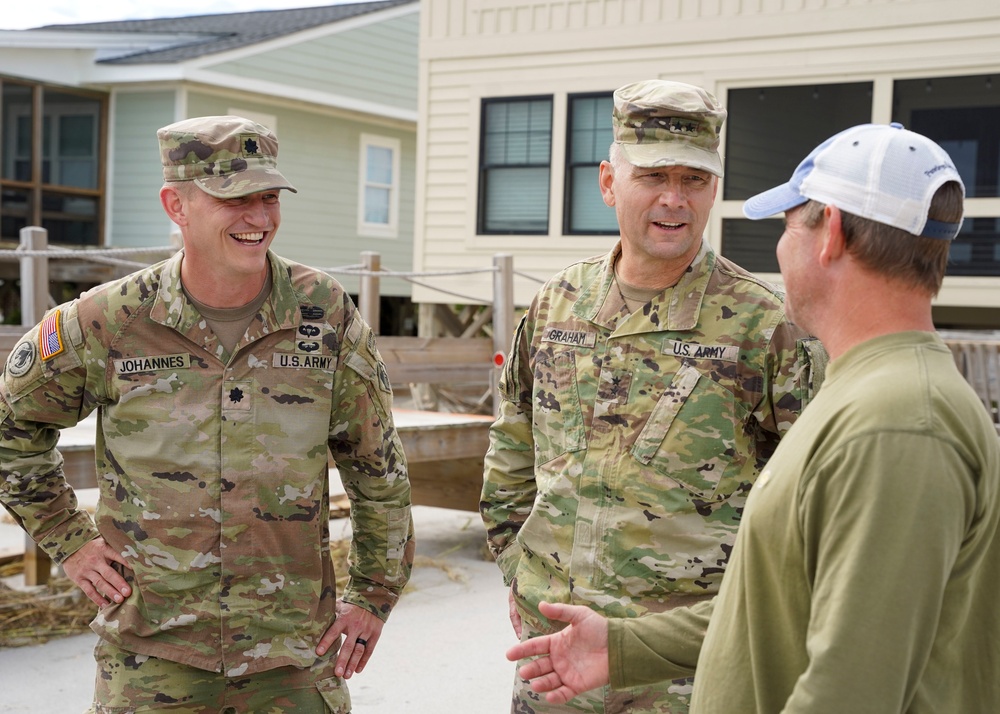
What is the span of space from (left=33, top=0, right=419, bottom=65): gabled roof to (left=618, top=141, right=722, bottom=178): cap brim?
14.8 m

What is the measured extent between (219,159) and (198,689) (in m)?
1.23

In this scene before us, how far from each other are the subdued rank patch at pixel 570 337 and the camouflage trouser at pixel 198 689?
3.17ft

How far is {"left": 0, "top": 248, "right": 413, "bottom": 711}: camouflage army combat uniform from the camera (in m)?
2.64

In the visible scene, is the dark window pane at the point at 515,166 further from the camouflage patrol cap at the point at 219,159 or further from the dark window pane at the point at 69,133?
the camouflage patrol cap at the point at 219,159

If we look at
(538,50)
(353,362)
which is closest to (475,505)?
(353,362)

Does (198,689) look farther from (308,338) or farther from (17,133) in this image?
(17,133)

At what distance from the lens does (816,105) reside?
1134 centimetres

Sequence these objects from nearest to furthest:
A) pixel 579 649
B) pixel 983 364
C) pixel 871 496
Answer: pixel 871 496, pixel 579 649, pixel 983 364

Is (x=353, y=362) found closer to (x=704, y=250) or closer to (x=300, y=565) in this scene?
(x=300, y=565)

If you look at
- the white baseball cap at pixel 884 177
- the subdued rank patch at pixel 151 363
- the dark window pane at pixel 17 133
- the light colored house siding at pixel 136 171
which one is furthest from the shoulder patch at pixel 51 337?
the dark window pane at pixel 17 133

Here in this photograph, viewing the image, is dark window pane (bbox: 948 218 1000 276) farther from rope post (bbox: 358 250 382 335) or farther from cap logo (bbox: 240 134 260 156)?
cap logo (bbox: 240 134 260 156)

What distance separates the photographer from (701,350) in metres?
2.60

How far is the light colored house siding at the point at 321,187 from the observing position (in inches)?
700

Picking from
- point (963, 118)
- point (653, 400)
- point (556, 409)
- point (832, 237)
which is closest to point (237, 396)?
point (556, 409)
